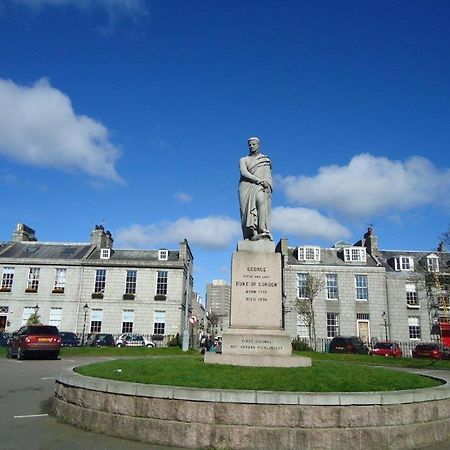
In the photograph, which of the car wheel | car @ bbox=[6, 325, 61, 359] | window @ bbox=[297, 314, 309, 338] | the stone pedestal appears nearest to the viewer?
the stone pedestal

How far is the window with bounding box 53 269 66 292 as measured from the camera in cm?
4572

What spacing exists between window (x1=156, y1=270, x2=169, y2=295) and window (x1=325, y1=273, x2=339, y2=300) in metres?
16.7

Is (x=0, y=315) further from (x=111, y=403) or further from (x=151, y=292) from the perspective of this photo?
(x=111, y=403)

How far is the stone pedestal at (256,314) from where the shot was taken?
34.4ft

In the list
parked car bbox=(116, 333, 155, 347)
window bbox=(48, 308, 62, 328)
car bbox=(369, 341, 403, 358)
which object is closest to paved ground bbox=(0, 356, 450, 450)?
parked car bbox=(116, 333, 155, 347)

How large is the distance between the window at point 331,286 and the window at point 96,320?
76.9 ft

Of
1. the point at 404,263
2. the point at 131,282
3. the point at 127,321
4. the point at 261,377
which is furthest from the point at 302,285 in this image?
the point at 261,377

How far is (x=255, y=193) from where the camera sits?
12.2 m

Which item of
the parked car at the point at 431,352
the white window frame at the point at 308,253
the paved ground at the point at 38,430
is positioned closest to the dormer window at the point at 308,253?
the white window frame at the point at 308,253

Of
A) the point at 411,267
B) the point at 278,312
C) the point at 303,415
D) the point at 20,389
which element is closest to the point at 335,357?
the point at 278,312

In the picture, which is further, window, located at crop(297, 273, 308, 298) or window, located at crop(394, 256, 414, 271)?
window, located at crop(394, 256, 414, 271)

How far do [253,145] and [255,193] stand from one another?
1.50m

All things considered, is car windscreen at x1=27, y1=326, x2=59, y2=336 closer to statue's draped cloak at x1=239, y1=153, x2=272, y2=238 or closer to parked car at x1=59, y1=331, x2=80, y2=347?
parked car at x1=59, y1=331, x2=80, y2=347

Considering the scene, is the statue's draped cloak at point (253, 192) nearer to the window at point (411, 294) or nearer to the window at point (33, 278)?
the window at point (411, 294)
